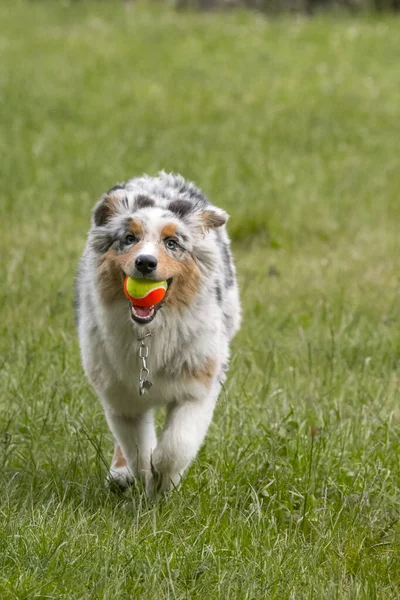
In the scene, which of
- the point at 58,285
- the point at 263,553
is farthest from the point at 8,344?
the point at 263,553

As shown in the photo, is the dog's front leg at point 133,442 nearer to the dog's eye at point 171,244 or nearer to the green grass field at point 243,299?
the green grass field at point 243,299

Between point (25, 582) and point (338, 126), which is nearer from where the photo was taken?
point (25, 582)

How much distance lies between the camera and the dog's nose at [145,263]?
13.4 ft

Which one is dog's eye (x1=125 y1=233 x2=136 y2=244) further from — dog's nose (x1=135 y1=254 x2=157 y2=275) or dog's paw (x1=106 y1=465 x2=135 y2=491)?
dog's paw (x1=106 y1=465 x2=135 y2=491)

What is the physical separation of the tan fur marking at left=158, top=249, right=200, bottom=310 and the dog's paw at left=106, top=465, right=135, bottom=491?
0.85 meters

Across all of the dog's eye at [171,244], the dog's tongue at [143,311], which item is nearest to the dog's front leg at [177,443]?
the dog's tongue at [143,311]

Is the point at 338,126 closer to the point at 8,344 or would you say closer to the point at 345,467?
the point at 8,344

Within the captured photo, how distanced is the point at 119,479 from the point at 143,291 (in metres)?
1.05

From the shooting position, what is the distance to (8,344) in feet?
→ 21.6

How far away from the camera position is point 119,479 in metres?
4.82

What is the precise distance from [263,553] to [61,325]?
3.27 meters

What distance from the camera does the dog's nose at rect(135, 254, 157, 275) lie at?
4090 mm

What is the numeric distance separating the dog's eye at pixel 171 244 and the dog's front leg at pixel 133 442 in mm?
839

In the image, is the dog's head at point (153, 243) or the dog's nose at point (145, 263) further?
the dog's head at point (153, 243)
